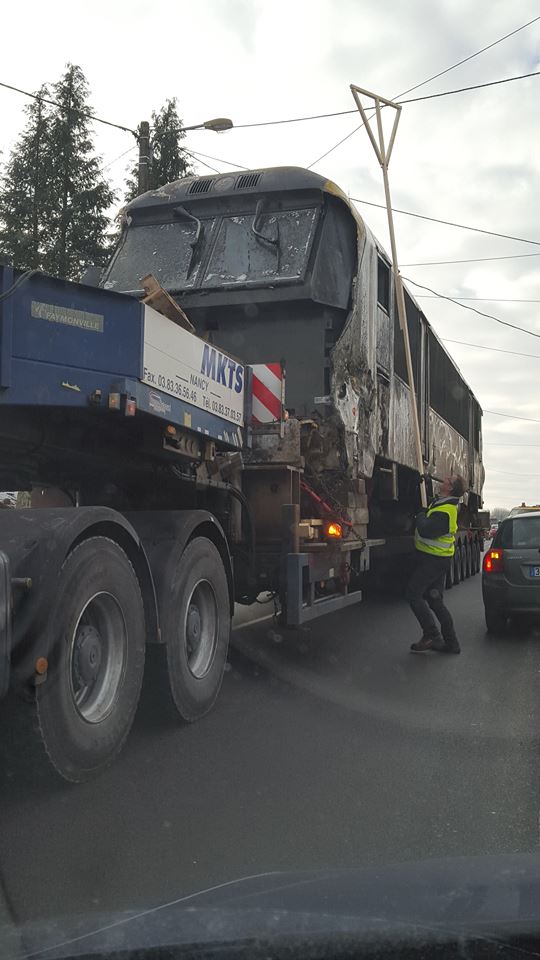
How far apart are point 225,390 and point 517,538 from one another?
4968 mm

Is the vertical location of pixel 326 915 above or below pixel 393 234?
below

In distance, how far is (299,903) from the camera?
1.94 metres

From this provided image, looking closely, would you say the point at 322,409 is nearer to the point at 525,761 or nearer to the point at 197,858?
the point at 525,761

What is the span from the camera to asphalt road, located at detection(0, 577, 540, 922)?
322cm

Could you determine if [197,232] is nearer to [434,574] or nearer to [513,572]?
[434,574]

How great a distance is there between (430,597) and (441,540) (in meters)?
0.59

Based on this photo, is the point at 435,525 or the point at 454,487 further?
the point at 454,487

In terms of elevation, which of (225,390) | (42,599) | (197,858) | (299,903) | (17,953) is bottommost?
(197,858)

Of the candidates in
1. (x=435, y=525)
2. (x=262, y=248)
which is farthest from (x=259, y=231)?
(x=435, y=525)

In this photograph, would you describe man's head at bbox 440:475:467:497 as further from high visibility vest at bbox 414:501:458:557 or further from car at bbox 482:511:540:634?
car at bbox 482:511:540:634

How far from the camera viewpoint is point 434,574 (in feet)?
27.5

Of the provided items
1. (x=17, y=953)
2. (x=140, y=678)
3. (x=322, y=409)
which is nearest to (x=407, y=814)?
(x=140, y=678)

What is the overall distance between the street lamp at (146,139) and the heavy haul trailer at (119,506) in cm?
849

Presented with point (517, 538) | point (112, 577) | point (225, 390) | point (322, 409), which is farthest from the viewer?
point (517, 538)
